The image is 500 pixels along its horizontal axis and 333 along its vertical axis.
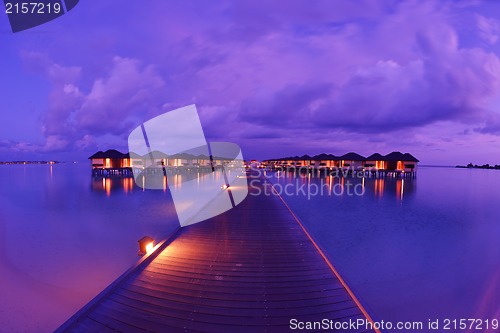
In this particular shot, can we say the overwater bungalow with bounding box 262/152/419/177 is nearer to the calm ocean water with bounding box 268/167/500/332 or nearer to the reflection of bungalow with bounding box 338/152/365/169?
the reflection of bungalow with bounding box 338/152/365/169

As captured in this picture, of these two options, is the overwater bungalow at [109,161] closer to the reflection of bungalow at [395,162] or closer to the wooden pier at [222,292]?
the reflection of bungalow at [395,162]

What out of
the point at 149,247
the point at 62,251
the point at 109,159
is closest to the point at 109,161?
the point at 109,159

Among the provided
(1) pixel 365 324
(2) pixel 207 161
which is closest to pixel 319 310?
(1) pixel 365 324

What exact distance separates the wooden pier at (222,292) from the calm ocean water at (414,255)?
605 millimetres

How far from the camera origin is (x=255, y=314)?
11.8 feet

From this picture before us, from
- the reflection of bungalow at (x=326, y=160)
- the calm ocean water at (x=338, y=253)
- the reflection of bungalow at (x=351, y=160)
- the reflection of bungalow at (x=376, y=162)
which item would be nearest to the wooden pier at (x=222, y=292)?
the calm ocean water at (x=338, y=253)

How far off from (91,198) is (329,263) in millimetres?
18884

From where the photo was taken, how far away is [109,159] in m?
42.1

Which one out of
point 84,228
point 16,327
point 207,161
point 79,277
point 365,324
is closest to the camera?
point 365,324

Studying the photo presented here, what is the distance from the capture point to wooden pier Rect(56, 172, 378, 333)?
11.2ft

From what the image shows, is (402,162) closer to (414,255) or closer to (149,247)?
(414,255)

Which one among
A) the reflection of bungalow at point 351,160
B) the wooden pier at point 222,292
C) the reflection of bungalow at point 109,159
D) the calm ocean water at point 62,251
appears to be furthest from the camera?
the reflection of bungalow at point 351,160

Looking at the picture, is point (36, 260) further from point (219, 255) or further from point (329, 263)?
point (329, 263)

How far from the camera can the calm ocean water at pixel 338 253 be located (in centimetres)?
591
